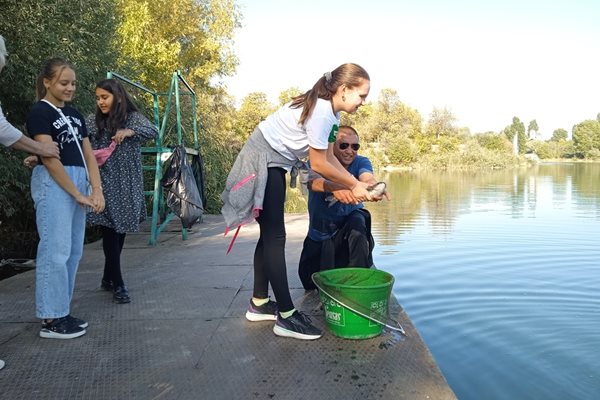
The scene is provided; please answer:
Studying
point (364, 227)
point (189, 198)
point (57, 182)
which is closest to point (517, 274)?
point (364, 227)

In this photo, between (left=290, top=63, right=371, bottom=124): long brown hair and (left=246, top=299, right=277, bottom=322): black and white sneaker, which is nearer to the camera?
(left=290, top=63, right=371, bottom=124): long brown hair

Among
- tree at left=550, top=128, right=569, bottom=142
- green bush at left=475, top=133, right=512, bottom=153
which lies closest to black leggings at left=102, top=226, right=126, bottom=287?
green bush at left=475, top=133, right=512, bottom=153

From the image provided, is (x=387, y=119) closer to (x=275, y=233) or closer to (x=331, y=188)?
(x=331, y=188)

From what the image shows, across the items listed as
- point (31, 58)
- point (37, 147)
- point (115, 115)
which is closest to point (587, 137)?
point (31, 58)

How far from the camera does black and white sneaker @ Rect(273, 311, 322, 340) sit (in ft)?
9.39

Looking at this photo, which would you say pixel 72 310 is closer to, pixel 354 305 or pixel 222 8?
pixel 354 305

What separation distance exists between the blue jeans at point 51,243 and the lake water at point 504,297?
2.65 meters

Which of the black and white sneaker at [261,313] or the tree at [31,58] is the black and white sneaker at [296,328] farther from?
the tree at [31,58]

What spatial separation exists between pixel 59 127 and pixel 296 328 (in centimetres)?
182

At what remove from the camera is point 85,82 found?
7309mm

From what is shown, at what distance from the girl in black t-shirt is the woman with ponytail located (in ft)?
3.05

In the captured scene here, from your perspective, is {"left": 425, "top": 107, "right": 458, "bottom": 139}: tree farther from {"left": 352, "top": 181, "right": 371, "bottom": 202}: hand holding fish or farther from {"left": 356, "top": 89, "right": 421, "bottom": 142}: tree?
{"left": 352, "top": 181, "right": 371, "bottom": 202}: hand holding fish

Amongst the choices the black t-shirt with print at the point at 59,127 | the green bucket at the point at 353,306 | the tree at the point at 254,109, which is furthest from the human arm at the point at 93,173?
the tree at the point at 254,109

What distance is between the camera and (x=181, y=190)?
533 cm
